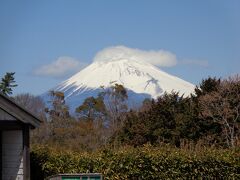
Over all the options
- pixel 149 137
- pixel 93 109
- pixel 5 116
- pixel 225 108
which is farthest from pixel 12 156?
pixel 93 109

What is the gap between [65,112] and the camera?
59281 millimetres

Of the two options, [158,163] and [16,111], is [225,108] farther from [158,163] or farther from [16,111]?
[16,111]

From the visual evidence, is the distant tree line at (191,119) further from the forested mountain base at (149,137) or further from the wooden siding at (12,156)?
the wooden siding at (12,156)

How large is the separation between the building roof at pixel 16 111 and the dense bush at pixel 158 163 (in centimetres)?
274

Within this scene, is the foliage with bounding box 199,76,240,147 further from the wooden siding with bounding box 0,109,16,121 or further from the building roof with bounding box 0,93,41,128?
the wooden siding with bounding box 0,109,16,121

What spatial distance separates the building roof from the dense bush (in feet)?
8.98

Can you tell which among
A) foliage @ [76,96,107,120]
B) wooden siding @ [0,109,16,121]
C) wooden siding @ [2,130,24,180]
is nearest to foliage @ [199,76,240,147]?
wooden siding @ [2,130,24,180]

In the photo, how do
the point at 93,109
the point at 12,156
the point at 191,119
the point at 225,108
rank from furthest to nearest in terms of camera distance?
1. the point at 93,109
2. the point at 225,108
3. the point at 191,119
4. the point at 12,156

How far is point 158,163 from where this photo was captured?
14875 mm

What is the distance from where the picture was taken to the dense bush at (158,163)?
1477 centimetres

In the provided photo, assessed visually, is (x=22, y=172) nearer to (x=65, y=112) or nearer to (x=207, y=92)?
(x=207, y=92)

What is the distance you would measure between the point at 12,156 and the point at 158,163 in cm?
432

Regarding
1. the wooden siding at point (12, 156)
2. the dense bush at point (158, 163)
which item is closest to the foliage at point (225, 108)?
the dense bush at point (158, 163)

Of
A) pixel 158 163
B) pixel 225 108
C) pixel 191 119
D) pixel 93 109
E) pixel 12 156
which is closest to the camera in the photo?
pixel 12 156
